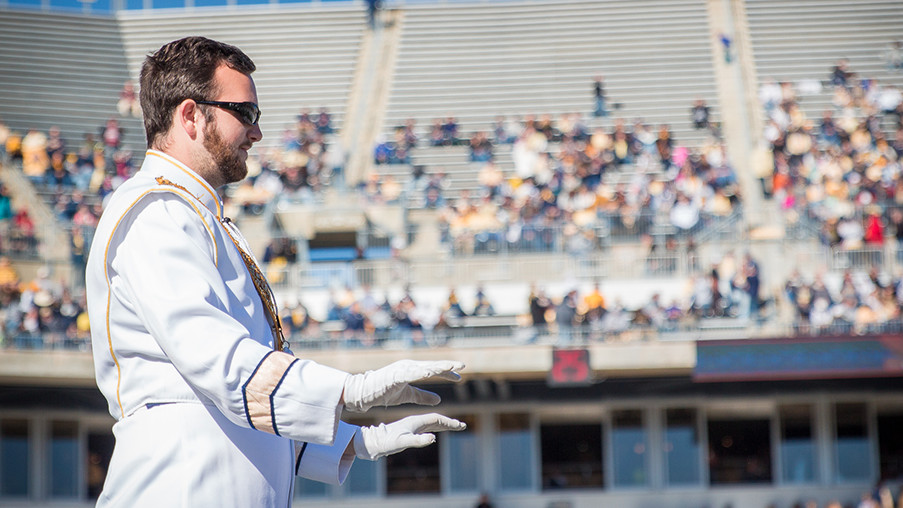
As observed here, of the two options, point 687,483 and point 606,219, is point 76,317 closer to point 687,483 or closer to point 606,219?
point 606,219

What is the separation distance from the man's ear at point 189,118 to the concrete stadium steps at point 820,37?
24.3m

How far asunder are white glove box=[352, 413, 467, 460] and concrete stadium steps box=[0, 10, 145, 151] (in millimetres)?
23146

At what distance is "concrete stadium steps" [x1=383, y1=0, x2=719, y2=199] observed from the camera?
26.4m

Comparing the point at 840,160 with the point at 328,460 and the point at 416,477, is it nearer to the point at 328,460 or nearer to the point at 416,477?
the point at 416,477

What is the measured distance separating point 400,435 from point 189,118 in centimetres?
79

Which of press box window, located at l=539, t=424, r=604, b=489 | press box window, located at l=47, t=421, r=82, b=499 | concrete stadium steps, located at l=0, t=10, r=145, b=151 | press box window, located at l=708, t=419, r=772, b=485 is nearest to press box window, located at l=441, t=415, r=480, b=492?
press box window, located at l=539, t=424, r=604, b=489

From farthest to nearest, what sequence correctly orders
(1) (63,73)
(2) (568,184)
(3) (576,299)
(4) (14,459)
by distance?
1. (1) (63,73)
2. (2) (568,184)
3. (4) (14,459)
4. (3) (576,299)

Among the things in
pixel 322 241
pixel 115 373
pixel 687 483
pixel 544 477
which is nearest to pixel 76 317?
pixel 322 241

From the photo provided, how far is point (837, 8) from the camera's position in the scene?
1170 inches

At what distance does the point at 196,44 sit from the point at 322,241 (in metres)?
18.6

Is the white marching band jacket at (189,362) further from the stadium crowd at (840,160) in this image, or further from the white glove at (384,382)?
the stadium crowd at (840,160)

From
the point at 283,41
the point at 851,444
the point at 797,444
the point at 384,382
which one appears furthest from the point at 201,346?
the point at 283,41

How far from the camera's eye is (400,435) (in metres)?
2.42

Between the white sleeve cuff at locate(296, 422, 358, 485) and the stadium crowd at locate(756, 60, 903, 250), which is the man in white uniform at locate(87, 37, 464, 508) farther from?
the stadium crowd at locate(756, 60, 903, 250)
